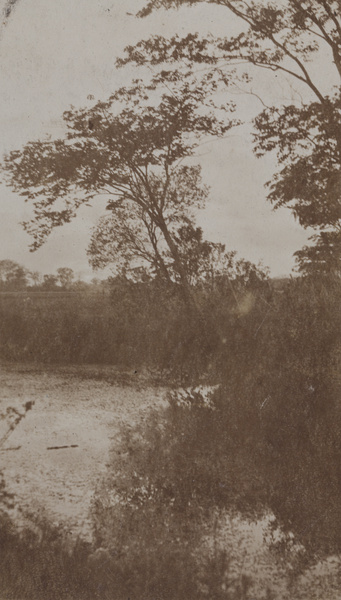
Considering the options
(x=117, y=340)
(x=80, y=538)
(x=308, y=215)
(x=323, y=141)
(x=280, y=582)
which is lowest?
(x=280, y=582)

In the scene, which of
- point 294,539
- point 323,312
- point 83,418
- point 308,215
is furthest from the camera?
point 308,215

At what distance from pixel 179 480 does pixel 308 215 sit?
6.91m

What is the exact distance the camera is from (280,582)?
425 centimetres

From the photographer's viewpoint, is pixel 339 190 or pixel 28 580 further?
pixel 339 190

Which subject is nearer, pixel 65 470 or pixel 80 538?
pixel 80 538

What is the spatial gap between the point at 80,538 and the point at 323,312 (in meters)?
4.73

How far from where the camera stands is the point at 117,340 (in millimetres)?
11977

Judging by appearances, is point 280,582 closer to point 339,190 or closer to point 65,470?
point 65,470

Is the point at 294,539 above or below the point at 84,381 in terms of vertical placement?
below

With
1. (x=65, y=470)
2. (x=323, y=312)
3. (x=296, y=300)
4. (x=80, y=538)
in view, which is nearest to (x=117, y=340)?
(x=296, y=300)

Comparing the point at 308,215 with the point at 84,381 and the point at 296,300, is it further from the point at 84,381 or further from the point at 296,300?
the point at 84,381

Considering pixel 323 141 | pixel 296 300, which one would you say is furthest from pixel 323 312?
pixel 323 141

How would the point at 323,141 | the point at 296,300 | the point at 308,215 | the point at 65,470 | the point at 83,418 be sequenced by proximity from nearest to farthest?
the point at 65,470 → the point at 83,418 → the point at 296,300 → the point at 323,141 → the point at 308,215

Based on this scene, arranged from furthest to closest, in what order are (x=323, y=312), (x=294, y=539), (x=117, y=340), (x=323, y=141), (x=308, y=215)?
(x=117, y=340) < (x=308, y=215) < (x=323, y=141) < (x=323, y=312) < (x=294, y=539)
